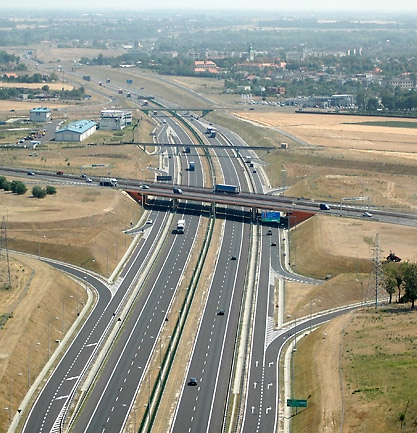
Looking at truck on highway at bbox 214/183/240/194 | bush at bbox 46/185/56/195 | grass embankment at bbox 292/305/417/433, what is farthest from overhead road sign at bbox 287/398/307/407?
truck on highway at bbox 214/183/240/194

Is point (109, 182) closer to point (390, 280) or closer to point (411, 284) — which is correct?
point (390, 280)

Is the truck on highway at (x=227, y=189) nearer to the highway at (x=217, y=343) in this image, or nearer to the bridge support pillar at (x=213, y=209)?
the bridge support pillar at (x=213, y=209)

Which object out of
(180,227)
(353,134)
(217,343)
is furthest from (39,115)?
(217,343)

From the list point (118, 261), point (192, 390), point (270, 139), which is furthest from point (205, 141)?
point (192, 390)

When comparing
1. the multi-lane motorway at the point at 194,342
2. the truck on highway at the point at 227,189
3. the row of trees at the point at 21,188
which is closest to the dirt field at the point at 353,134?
the truck on highway at the point at 227,189

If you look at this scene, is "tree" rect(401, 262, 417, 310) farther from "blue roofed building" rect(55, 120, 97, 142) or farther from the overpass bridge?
"blue roofed building" rect(55, 120, 97, 142)

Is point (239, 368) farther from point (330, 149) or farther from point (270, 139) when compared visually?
point (270, 139)
